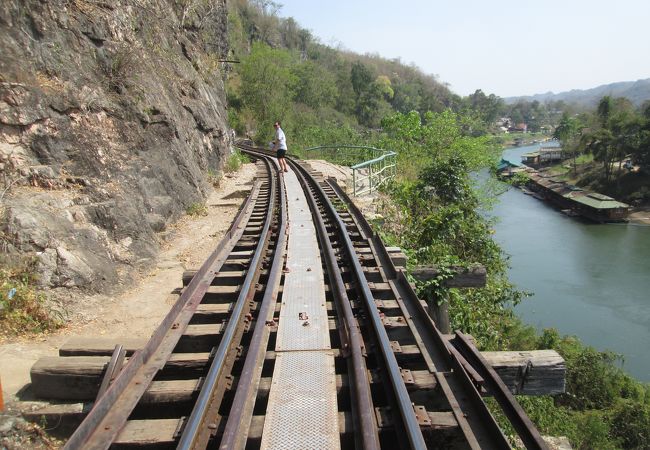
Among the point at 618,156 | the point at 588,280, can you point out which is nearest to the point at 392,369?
the point at 588,280

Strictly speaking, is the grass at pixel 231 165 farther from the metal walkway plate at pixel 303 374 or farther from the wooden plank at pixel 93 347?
the wooden plank at pixel 93 347

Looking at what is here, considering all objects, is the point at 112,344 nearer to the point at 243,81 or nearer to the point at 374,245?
the point at 374,245

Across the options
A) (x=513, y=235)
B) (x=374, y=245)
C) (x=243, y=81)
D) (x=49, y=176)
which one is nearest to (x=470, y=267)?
(x=374, y=245)

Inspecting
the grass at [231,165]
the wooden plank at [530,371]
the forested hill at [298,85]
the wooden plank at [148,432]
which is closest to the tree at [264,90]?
the forested hill at [298,85]

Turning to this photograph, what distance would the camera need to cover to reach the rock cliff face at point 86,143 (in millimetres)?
5887

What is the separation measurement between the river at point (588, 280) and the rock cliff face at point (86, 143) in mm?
19097

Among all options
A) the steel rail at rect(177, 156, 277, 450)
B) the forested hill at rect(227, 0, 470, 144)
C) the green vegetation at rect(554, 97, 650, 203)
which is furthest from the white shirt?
the green vegetation at rect(554, 97, 650, 203)

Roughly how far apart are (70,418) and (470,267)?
4935mm

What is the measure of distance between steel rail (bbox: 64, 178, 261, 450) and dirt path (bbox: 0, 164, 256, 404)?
0.85 m

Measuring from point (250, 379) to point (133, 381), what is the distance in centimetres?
89

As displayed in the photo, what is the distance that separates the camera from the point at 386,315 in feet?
15.6

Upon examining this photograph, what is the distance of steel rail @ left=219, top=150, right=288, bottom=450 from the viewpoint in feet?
9.18

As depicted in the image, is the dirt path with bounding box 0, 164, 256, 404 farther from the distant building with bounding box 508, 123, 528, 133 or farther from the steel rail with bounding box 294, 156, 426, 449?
the distant building with bounding box 508, 123, 528, 133

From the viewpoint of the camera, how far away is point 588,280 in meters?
29.6
